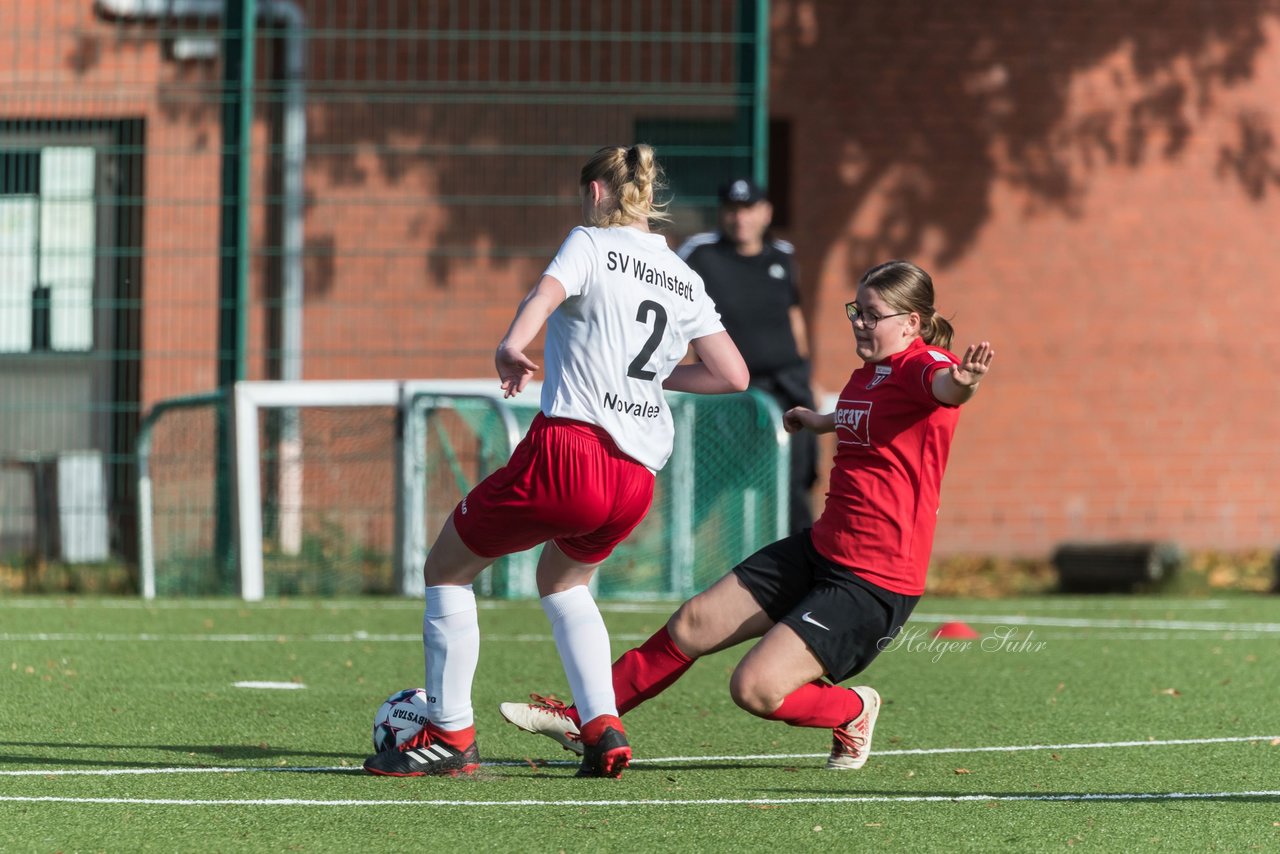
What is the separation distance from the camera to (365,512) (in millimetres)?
10617

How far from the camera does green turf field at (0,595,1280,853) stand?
168 inches

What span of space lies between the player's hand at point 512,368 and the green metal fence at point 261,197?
20.6 feet

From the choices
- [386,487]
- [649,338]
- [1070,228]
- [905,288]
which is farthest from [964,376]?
[1070,228]

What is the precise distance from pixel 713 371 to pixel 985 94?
9429mm

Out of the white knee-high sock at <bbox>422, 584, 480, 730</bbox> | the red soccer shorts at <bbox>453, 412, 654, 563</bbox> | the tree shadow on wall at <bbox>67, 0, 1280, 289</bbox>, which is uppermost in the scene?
the tree shadow on wall at <bbox>67, 0, 1280, 289</bbox>

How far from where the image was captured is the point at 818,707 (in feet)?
17.1

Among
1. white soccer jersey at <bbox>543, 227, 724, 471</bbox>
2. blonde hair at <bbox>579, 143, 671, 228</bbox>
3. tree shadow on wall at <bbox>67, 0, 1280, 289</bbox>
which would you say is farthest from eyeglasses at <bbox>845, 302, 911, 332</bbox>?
tree shadow on wall at <bbox>67, 0, 1280, 289</bbox>

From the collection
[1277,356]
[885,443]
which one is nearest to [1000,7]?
[1277,356]

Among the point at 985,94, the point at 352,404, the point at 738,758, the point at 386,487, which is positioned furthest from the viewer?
the point at 985,94

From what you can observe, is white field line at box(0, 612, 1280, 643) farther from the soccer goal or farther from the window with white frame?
the window with white frame

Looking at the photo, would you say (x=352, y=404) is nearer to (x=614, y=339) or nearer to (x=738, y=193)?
(x=738, y=193)

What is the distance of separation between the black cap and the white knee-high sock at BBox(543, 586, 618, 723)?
16.6 feet

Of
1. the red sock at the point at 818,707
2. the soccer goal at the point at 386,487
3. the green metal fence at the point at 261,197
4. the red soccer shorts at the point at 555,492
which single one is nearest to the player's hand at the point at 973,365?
the red soccer shorts at the point at 555,492

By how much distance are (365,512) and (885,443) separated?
5872 mm
